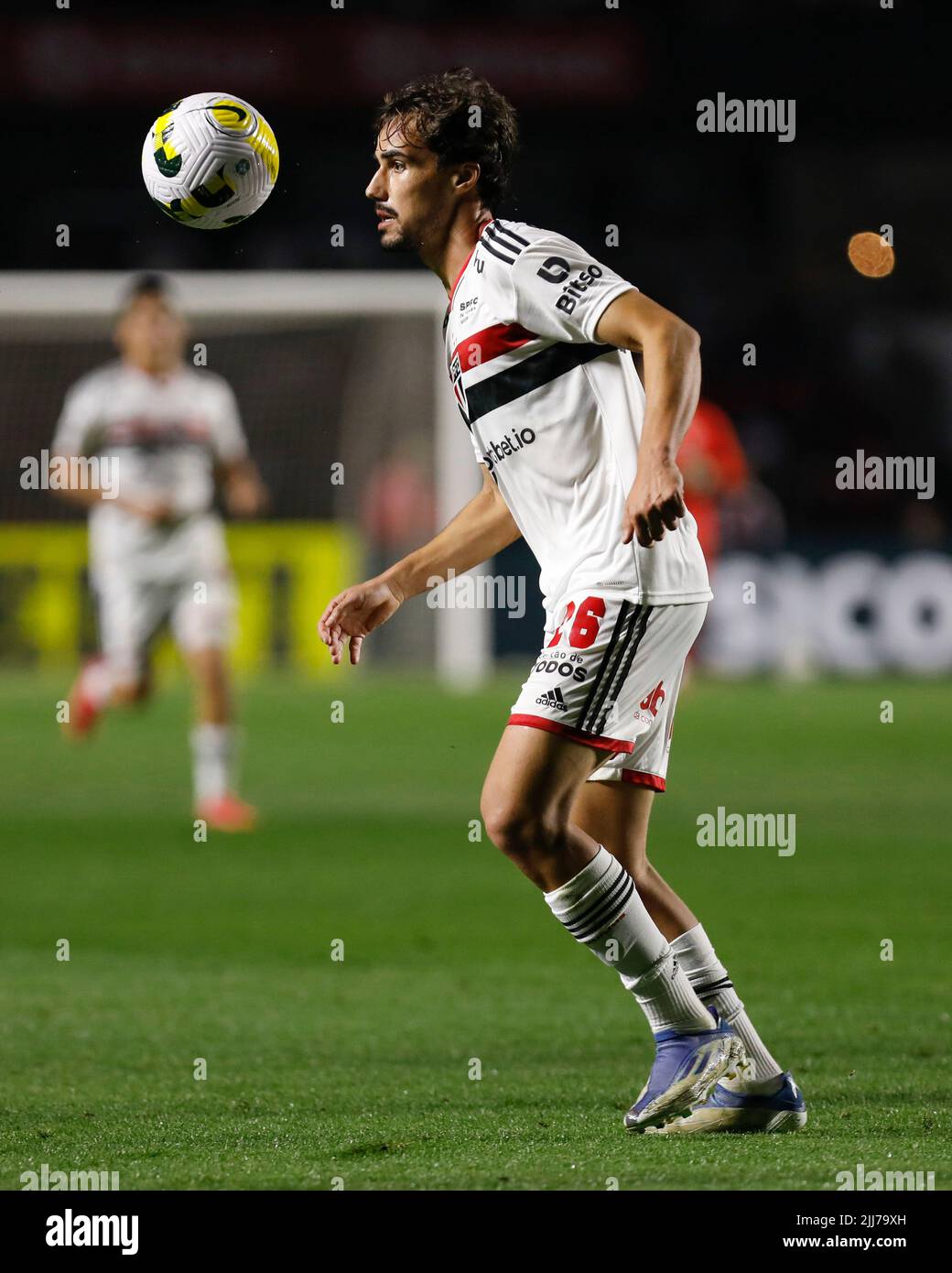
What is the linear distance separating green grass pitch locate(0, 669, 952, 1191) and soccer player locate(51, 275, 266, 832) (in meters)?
0.94

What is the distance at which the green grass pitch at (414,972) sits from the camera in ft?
13.0

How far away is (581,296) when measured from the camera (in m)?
3.99

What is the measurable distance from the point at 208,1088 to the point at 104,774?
7872mm

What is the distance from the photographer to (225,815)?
10.1 meters

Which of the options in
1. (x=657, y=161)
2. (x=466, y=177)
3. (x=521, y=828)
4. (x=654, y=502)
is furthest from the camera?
(x=657, y=161)

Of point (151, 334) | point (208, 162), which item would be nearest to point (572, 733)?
point (208, 162)

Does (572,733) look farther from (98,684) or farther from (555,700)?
(98,684)

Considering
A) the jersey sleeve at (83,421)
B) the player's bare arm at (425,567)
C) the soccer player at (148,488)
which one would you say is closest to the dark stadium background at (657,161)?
the soccer player at (148,488)

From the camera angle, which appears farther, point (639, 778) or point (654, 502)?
point (639, 778)

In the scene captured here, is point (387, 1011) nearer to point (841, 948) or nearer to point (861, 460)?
point (841, 948)

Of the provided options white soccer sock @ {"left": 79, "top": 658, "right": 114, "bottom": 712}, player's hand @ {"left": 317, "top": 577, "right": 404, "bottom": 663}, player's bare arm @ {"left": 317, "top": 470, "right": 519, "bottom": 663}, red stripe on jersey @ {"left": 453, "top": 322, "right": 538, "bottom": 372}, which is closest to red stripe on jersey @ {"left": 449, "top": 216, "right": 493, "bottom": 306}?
red stripe on jersey @ {"left": 453, "top": 322, "right": 538, "bottom": 372}

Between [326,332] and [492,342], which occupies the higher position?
[326,332]

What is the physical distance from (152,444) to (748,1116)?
7386mm

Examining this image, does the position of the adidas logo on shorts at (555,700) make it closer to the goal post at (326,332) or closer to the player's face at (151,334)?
the player's face at (151,334)
